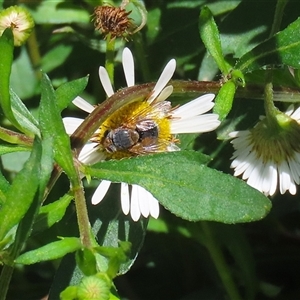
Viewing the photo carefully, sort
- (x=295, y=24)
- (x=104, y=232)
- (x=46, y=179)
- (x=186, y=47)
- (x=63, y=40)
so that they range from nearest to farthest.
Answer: (x=46, y=179) → (x=295, y=24) → (x=104, y=232) → (x=186, y=47) → (x=63, y=40)

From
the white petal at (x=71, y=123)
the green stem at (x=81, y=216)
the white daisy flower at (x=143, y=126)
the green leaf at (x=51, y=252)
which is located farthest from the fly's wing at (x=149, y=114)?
the green leaf at (x=51, y=252)

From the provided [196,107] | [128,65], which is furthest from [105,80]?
[196,107]

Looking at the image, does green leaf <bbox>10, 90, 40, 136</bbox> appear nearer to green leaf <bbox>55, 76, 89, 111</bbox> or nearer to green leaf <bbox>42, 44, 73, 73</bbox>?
green leaf <bbox>55, 76, 89, 111</bbox>

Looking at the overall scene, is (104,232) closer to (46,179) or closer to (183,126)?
(183,126)

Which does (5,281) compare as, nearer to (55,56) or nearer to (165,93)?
(165,93)

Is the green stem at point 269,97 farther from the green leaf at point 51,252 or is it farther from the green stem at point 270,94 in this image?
the green leaf at point 51,252

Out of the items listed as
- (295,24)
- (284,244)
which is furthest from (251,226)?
(295,24)
